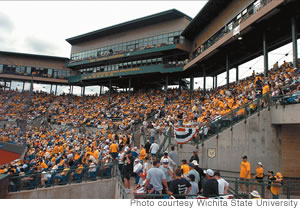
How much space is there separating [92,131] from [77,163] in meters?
14.1

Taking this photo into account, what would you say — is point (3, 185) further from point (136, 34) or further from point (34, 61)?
point (34, 61)

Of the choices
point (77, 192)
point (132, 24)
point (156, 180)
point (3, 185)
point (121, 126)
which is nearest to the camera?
point (156, 180)

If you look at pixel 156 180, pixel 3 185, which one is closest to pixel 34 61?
pixel 3 185

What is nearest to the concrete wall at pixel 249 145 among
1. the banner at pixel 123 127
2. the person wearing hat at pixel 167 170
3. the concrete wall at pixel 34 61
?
the person wearing hat at pixel 167 170

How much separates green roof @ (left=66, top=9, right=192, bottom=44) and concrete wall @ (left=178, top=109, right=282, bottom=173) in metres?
23.8

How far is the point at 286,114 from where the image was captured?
408 inches

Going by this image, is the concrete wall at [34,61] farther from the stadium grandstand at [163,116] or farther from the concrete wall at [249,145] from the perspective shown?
the concrete wall at [249,145]

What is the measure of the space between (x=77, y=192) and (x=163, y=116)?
12038 millimetres

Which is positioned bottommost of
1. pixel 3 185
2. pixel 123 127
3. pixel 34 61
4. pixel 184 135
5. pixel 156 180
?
pixel 3 185

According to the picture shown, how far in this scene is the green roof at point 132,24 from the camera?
31.2 metres

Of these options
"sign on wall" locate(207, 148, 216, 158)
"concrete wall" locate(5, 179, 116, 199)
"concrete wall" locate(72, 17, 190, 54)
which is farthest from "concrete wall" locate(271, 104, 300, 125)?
"concrete wall" locate(72, 17, 190, 54)

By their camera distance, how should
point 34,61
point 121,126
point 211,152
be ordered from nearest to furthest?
point 211,152
point 121,126
point 34,61

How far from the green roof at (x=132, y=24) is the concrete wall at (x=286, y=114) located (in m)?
23.8

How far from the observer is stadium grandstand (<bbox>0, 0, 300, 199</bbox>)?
364 inches
